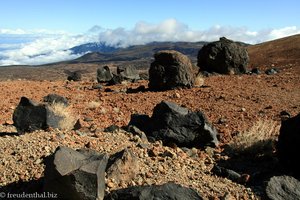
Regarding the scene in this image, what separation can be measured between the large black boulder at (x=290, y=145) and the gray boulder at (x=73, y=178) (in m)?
4.21

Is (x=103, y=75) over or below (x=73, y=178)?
below

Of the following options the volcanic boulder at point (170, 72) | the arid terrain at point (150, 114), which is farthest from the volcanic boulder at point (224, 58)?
the volcanic boulder at point (170, 72)

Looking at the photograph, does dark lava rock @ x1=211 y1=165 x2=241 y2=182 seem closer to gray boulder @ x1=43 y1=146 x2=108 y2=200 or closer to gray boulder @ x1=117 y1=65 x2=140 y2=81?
gray boulder @ x1=43 y1=146 x2=108 y2=200

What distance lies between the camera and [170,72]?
20.4 m

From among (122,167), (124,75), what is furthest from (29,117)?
(124,75)

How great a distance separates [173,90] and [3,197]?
13.2 meters

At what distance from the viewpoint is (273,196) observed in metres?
7.90

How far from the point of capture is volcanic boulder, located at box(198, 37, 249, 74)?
26062 mm

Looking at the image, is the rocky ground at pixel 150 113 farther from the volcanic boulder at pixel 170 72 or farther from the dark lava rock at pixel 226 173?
the volcanic boulder at pixel 170 72

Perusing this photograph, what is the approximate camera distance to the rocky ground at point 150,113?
8.36m

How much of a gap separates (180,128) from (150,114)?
4.06 m

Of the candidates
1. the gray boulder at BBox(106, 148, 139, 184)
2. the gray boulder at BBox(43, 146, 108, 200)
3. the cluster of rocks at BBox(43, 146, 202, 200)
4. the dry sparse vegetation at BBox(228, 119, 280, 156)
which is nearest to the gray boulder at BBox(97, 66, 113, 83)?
the dry sparse vegetation at BBox(228, 119, 280, 156)

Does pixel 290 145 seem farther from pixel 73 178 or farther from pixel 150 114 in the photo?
pixel 150 114

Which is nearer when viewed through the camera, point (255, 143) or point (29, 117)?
point (255, 143)
